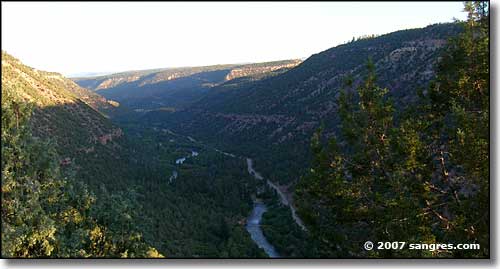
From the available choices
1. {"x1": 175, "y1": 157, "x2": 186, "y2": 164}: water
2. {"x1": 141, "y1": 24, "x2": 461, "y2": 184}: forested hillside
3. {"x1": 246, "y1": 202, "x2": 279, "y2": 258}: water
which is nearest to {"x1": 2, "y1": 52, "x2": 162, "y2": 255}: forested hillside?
{"x1": 246, "y1": 202, "x2": 279, "y2": 258}: water

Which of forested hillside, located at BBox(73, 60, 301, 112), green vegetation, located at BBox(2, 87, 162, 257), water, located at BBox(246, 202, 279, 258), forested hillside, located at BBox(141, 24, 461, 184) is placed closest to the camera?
green vegetation, located at BBox(2, 87, 162, 257)

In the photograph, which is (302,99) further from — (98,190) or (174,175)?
(98,190)

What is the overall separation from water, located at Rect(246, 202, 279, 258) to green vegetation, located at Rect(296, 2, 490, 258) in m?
15.0

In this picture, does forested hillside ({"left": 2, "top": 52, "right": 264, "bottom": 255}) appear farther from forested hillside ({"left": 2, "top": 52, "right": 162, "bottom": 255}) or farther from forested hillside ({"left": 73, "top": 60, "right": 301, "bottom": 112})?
forested hillside ({"left": 73, "top": 60, "right": 301, "bottom": 112})

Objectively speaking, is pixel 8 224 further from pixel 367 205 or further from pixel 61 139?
A: pixel 61 139

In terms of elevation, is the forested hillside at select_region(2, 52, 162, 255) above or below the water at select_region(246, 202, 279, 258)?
above

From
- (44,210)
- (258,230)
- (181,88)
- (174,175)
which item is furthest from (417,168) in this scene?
(181,88)

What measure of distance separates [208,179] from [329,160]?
118ft

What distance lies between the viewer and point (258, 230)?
96.8 feet

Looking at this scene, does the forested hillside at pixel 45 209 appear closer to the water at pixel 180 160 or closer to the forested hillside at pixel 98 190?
the forested hillside at pixel 98 190

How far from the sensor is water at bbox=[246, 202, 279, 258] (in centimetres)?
2409

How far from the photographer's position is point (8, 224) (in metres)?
6.81

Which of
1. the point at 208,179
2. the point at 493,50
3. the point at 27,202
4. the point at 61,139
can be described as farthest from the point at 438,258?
the point at 208,179

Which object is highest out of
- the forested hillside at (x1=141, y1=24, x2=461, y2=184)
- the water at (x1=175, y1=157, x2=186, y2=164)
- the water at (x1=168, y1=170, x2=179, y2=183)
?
the forested hillside at (x1=141, y1=24, x2=461, y2=184)
